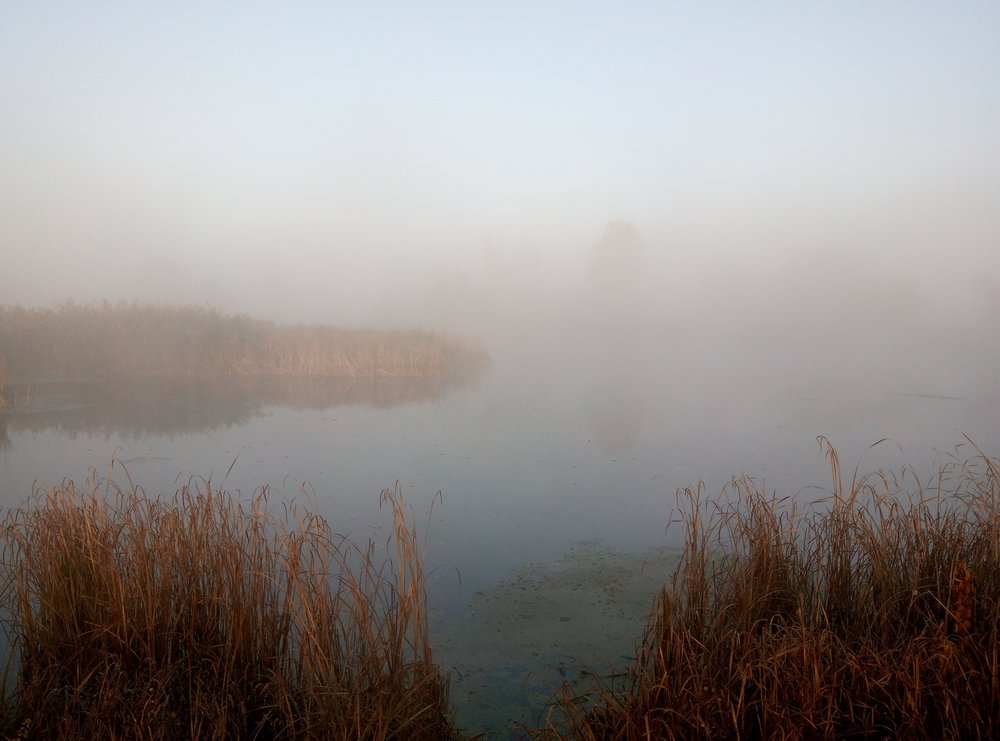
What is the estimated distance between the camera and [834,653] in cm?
234

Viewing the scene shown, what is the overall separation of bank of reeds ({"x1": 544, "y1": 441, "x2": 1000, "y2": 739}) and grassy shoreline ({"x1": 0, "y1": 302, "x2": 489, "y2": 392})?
40.3 feet

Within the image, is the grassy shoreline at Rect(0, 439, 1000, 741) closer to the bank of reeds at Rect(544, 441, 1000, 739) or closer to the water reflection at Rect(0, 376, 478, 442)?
the bank of reeds at Rect(544, 441, 1000, 739)

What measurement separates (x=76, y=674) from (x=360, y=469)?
4468mm

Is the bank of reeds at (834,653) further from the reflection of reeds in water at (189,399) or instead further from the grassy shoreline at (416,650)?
the reflection of reeds in water at (189,399)

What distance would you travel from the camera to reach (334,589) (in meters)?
3.71

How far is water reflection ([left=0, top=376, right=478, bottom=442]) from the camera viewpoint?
28.3 ft

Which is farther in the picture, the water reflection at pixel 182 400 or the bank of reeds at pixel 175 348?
the bank of reeds at pixel 175 348

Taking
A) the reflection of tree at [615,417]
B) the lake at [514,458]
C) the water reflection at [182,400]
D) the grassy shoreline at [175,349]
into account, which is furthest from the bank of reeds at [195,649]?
the grassy shoreline at [175,349]

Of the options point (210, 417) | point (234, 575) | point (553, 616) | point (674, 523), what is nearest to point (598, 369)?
point (210, 417)

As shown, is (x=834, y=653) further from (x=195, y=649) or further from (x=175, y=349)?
(x=175, y=349)

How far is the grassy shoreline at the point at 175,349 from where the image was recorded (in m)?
12.6

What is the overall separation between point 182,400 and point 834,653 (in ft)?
34.7

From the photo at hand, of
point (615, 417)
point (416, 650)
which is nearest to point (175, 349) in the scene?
point (615, 417)

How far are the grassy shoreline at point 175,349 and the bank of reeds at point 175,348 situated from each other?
2cm
